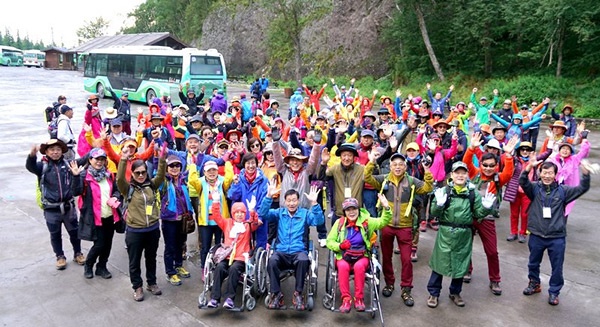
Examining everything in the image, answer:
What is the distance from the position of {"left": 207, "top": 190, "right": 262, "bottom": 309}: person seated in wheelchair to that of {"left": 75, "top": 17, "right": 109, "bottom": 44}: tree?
99.6m

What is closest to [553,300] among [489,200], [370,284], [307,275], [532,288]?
[532,288]

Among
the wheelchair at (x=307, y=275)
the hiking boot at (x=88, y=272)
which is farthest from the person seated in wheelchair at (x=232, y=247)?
the hiking boot at (x=88, y=272)

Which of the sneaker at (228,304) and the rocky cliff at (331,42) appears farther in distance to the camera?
the rocky cliff at (331,42)

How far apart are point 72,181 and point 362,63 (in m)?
29.8

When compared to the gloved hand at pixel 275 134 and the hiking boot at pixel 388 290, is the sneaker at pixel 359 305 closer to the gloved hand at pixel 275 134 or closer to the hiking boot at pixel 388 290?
the hiking boot at pixel 388 290

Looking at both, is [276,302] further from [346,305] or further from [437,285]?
[437,285]

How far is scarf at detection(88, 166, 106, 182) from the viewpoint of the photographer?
543 centimetres

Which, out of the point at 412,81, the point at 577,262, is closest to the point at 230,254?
the point at 577,262

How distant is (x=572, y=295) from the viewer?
5.38 metres

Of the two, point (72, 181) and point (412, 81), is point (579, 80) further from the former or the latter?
point (72, 181)

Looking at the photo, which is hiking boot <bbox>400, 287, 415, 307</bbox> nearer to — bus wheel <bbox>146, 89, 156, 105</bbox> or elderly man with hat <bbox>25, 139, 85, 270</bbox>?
elderly man with hat <bbox>25, 139, 85, 270</bbox>

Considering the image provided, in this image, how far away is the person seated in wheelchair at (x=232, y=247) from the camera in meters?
4.89

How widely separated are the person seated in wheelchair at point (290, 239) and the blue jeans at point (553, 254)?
252 cm

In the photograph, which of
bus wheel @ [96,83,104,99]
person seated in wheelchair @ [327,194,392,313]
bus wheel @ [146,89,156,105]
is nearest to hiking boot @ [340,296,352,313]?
person seated in wheelchair @ [327,194,392,313]
